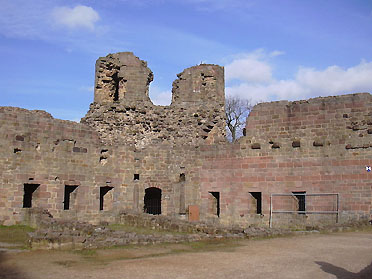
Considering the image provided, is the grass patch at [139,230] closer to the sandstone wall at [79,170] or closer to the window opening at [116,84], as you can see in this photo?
the sandstone wall at [79,170]

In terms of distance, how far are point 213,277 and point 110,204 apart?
12.7 m

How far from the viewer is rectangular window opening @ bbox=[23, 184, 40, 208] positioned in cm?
1712

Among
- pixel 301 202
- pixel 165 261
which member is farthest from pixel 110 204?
pixel 165 261

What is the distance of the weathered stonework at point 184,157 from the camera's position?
1661 centimetres

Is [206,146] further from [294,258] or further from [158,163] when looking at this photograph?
[294,258]

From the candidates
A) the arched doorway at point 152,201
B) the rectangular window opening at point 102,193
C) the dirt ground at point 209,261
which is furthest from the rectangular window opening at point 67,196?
the dirt ground at point 209,261

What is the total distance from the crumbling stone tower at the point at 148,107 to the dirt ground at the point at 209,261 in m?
10.5

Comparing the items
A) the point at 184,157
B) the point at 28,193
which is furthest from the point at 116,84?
A: the point at 28,193

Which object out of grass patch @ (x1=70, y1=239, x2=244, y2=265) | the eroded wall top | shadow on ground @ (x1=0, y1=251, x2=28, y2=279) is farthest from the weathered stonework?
shadow on ground @ (x1=0, y1=251, x2=28, y2=279)

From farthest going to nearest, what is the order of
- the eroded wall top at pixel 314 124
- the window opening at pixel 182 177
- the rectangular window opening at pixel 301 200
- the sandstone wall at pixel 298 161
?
the window opening at pixel 182 177
the rectangular window opening at pixel 301 200
the eroded wall top at pixel 314 124
the sandstone wall at pixel 298 161

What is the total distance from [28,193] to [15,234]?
3.78 meters

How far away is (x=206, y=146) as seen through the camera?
20125 mm

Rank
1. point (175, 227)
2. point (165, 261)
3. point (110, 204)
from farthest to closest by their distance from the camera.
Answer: point (110, 204) → point (175, 227) → point (165, 261)

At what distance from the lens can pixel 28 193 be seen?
1745cm
